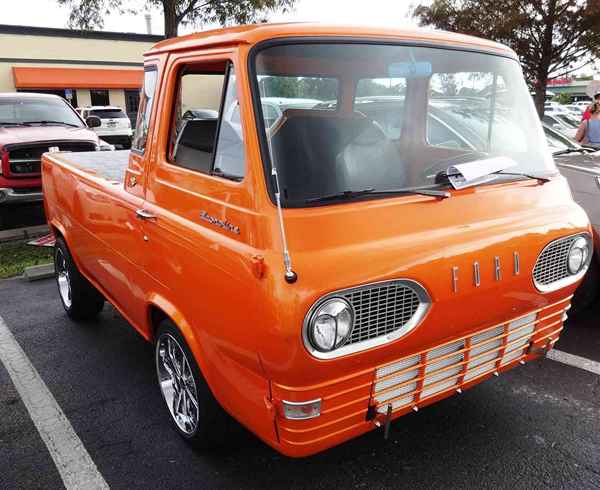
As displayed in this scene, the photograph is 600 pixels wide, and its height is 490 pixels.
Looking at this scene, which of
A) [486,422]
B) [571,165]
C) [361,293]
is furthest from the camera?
[571,165]

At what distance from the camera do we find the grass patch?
6246 mm

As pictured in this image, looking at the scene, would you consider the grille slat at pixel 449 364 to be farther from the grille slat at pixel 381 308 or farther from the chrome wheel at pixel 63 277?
the chrome wheel at pixel 63 277

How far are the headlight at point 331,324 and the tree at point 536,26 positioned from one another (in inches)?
636

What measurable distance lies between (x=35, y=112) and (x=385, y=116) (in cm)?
824

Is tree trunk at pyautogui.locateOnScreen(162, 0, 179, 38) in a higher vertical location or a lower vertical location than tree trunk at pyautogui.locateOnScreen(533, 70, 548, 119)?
higher

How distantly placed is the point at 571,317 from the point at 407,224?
3.03 m

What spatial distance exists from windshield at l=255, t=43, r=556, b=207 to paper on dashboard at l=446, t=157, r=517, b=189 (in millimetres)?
76

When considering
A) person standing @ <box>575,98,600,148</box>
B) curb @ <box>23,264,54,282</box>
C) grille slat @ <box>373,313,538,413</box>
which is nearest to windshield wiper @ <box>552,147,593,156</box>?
person standing @ <box>575,98,600,148</box>

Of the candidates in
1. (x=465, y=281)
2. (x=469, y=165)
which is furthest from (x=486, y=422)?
(x=469, y=165)

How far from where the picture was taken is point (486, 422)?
10.4 ft

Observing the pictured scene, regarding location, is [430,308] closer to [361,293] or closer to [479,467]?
[361,293]

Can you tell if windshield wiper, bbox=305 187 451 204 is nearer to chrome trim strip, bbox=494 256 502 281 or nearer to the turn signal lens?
chrome trim strip, bbox=494 256 502 281

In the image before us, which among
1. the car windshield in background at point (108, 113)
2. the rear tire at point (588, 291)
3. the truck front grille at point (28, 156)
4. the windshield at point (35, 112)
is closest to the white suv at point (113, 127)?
the car windshield in background at point (108, 113)

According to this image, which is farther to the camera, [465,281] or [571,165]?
[571,165]
